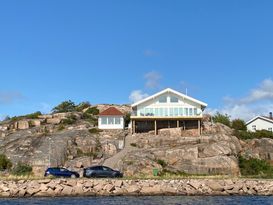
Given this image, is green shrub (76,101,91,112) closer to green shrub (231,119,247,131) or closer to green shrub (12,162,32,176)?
green shrub (231,119,247,131)

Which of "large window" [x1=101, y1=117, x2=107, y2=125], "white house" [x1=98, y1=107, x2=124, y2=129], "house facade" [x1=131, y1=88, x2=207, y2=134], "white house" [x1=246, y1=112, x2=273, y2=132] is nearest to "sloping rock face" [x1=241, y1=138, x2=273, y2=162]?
"house facade" [x1=131, y1=88, x2=207, y2=134]

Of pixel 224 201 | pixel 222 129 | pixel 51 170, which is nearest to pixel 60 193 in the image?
pixel 51 170

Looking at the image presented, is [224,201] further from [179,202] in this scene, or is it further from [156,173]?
[156,173]

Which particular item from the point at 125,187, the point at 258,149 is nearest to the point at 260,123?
the point at 258,149

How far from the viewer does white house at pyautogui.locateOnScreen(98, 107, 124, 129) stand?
77.8 metres

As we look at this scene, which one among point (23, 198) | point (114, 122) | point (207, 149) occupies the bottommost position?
point (23, 198)

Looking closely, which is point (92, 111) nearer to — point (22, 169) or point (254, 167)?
point (22, 169)

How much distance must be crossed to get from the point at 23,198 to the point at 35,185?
2386 millimetres

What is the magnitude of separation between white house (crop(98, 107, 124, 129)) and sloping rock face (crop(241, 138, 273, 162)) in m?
21.2

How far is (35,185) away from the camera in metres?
42.5

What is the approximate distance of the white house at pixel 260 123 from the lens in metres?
98.4

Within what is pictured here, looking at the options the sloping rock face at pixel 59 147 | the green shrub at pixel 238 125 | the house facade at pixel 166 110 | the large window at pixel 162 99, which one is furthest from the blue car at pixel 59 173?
the green shrub at pixel 238 125

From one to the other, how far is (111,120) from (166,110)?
965 centimetres

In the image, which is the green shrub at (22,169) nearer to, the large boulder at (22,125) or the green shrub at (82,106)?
the large boulder at (22,125)
